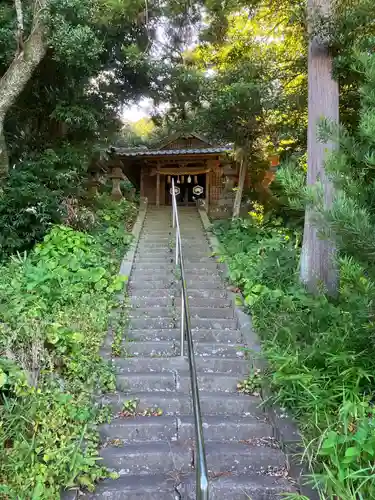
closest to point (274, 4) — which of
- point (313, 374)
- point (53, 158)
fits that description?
point (53, 158)

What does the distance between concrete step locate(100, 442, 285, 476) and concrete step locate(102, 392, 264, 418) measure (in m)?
0.42

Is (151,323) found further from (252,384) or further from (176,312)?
(252,384)

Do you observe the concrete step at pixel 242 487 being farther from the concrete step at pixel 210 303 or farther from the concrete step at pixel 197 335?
the concrete step at pixel 210 303

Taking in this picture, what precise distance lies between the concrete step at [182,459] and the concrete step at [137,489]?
77 mm

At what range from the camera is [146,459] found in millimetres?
2754

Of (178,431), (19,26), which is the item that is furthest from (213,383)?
(19,26)

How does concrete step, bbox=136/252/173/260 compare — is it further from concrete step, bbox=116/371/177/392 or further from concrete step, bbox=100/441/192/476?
concrete step, bbox=100/441/192/476

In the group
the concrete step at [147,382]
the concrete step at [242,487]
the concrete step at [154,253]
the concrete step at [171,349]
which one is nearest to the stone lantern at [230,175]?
the concrete step at [154,253]

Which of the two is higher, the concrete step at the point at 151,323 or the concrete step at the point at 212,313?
the concrete step at the point at 212,313

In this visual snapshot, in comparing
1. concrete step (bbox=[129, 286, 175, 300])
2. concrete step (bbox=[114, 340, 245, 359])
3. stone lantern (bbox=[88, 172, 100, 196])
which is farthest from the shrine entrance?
concrete step (bbox=[114, 340, 245, 359])

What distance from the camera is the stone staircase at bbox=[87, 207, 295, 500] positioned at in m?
2.54

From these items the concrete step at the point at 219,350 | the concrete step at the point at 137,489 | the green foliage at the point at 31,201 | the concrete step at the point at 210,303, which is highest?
the green foliage at the point at 31,201

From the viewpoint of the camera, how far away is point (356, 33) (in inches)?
172

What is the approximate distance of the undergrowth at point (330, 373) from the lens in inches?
84.2
